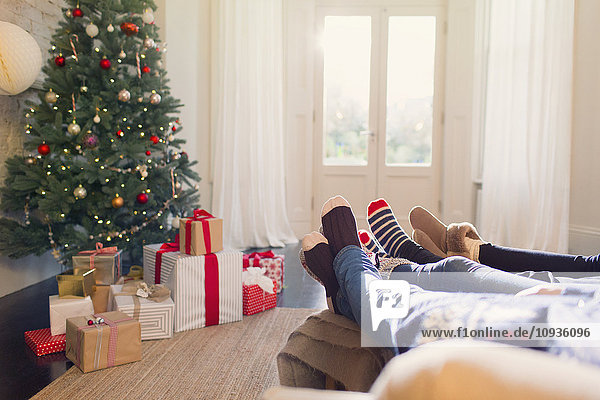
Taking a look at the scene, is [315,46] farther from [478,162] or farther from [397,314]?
[397,314]

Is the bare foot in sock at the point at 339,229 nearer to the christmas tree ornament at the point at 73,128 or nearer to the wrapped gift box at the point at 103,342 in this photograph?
the wrapped gift box at the point at 103,342

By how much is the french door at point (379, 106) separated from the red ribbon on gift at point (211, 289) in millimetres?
2766

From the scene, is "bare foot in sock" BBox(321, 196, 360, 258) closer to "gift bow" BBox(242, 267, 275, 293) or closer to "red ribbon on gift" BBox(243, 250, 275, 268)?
"gift bow" BBox(242, 267, 275, 293)

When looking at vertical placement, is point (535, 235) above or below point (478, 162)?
below

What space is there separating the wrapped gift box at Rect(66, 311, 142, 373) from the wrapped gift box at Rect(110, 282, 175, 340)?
0.49ft

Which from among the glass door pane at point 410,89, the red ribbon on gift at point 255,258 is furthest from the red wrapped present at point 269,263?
the glass door pane at point 410,89

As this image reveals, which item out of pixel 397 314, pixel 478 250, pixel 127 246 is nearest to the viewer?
pixel 397 314

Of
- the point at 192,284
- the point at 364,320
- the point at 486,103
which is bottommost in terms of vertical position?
the point at 192,284

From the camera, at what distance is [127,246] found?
295cm

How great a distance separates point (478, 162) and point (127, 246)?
3314 mm

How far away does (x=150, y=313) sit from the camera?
82.5 inches

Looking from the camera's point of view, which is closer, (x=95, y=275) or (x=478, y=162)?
(x=95, y=275)

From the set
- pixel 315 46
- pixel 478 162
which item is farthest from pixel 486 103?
pixel 315 46

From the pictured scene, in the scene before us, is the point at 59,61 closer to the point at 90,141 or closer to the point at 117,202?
the point at 90,141
